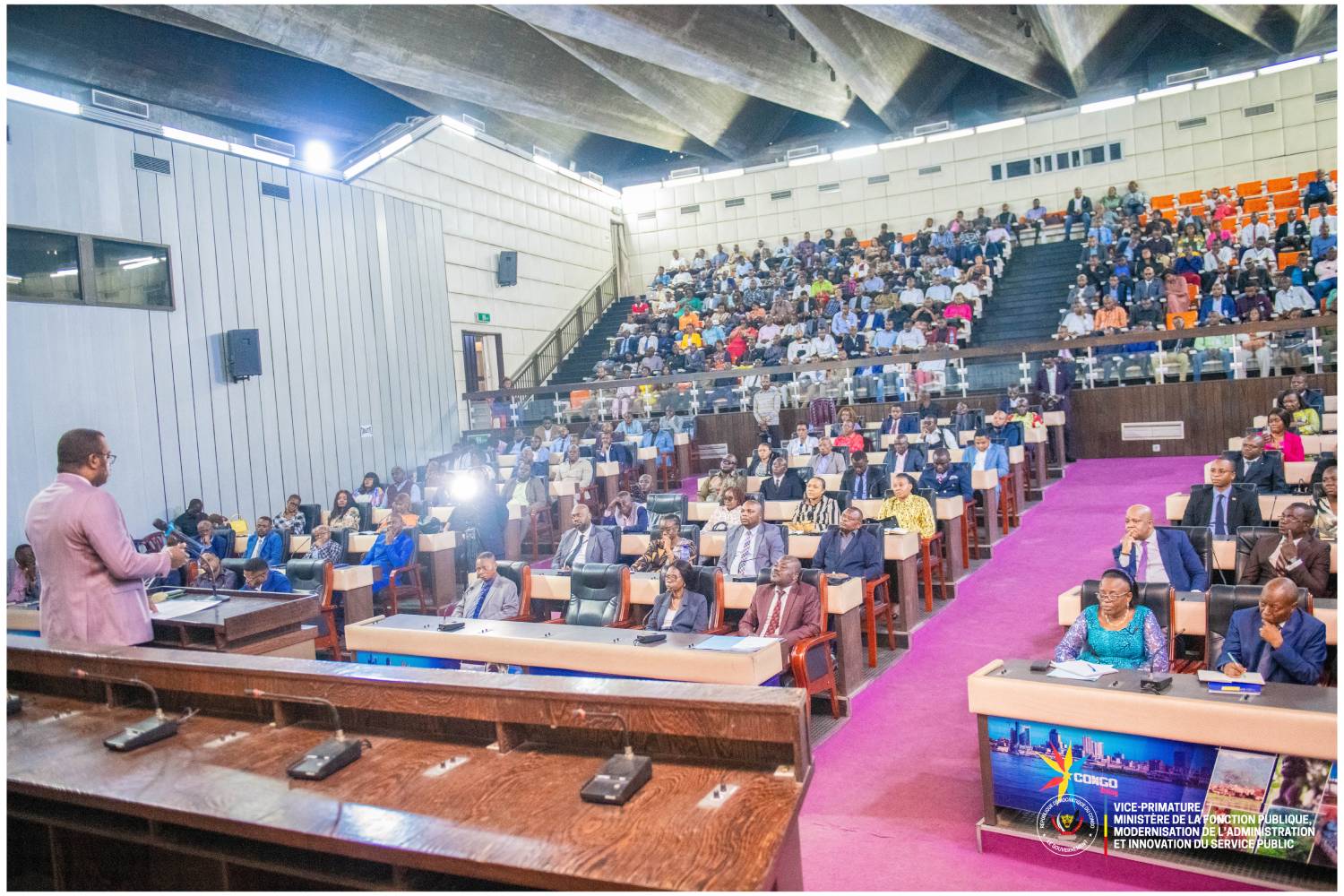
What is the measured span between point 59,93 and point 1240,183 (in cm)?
1743

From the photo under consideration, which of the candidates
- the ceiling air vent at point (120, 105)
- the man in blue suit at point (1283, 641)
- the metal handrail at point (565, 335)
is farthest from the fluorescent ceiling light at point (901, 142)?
the man in blue suit at point (1283, 641)

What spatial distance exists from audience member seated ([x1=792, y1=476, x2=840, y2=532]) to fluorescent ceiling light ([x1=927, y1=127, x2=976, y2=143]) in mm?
13539

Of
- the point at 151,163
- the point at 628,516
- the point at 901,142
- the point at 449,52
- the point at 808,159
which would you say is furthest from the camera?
the point at 808,159

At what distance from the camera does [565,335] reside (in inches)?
717

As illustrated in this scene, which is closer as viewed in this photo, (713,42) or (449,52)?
(449,52)

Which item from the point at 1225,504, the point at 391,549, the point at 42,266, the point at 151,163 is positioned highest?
the point at 151,163

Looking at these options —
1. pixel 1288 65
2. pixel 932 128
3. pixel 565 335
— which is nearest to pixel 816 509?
pixel 565 335

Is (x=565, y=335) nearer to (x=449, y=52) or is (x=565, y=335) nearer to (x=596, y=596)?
(x=449, y=52)

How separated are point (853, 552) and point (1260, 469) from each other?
3012 millimetres

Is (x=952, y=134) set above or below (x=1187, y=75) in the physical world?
below

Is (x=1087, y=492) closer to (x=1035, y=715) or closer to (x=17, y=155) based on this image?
(x=1035, y=715)

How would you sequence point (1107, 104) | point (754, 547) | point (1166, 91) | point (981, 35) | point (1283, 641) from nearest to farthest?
point (1283, 641) → point (754, 547) → point (981, 35) → point (1166, 91) → point (1107, 104)

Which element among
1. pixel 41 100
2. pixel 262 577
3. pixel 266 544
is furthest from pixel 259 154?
pixel 262 577

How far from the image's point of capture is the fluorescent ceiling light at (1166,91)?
1627 cm
